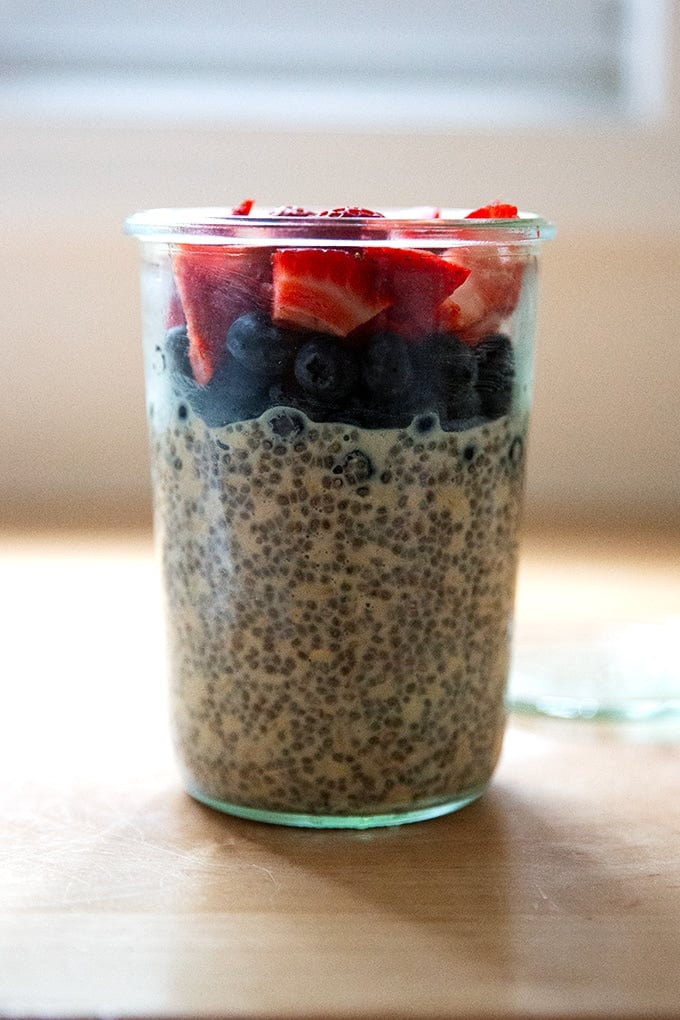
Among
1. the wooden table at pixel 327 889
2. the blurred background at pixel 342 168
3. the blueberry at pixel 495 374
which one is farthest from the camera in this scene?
the blurred background at pixel 342 168

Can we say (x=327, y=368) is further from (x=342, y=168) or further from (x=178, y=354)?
(x=342, y=168)

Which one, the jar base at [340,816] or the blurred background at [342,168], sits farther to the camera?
the blurred background at [342,168]

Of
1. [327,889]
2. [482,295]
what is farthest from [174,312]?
[327,889]

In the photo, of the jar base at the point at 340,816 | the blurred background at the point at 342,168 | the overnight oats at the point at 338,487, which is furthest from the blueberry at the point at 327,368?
the blurred background at the point at 342,168

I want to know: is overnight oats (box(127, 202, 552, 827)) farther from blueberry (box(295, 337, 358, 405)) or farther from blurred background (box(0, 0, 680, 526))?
blurred background (box(0, 0, 680, 526))

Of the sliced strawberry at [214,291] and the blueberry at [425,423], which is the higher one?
the sliced strawberry at [214,291]

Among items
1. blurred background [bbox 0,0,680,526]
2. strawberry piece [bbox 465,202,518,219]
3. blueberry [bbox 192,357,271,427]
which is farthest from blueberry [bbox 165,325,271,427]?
blurred background [bbox 0,0,680,526]

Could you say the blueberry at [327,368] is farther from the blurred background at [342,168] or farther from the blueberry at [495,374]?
the blurred background at [342,168]
